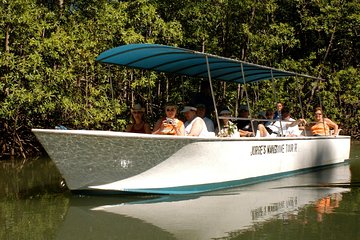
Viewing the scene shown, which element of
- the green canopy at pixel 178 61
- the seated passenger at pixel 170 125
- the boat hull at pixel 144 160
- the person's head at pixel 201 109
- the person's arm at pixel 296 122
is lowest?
the boat hull at pixel 144 160

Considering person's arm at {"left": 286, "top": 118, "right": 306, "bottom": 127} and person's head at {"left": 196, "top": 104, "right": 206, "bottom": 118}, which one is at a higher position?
person's head at {"left": 196, "top": 104, "right": 206, "bottom": 118}

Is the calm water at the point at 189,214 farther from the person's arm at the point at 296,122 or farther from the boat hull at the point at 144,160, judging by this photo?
the person's arm at the point at 296,122

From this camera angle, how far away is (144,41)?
1731cm

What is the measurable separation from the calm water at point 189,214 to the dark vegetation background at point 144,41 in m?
2.11

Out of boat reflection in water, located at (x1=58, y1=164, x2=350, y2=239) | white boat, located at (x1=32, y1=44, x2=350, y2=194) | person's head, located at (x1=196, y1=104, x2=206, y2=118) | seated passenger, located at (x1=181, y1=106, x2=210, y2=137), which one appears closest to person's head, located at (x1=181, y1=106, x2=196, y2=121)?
seated passenger, located at (x1=181, y1=106, x2=210, y2=137)

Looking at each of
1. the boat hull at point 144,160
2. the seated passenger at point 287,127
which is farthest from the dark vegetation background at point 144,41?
the boat hull at point 144,160

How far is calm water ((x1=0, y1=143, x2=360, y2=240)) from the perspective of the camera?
5332mm

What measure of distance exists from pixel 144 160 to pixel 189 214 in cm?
112

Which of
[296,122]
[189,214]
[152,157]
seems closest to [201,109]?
[152,157]

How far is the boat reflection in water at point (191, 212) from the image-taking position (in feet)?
17.6

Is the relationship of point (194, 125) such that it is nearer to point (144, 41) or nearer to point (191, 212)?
point (191, 212)

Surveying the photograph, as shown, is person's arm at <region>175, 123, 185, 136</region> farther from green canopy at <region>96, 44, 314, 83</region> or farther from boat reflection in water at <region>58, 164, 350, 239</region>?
green canopy at <region>96, 44, 314, 83</region>

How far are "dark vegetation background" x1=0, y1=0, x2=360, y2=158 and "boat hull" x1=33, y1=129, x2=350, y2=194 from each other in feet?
5.87

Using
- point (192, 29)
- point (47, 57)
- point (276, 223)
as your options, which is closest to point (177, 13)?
point (192, 29)
